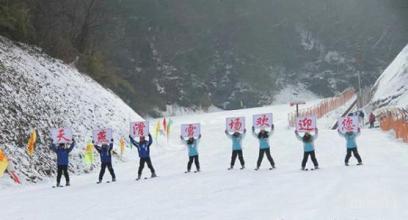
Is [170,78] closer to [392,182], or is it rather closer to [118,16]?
[118,16]

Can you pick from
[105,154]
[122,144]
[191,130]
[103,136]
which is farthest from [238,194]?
[122,144]

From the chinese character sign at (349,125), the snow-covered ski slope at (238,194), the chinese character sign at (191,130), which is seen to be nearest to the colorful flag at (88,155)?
the snow-covered ski slope at (238,194)

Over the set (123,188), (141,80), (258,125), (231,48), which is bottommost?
(123,188)

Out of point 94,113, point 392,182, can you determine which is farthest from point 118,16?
point 392,182

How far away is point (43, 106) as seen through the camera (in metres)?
24.9

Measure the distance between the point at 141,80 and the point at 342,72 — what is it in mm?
31536

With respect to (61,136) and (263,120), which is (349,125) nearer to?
(263,120)

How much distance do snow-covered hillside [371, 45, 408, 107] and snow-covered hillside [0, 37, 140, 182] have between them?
1967cm

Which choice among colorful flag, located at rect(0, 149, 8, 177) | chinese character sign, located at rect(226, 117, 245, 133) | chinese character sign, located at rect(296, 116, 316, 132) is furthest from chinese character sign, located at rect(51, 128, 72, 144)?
chinese character sign, located at rect(296, 116, 316, 132)

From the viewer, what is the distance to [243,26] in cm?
8488

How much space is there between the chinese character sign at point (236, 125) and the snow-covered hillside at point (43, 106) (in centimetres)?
621

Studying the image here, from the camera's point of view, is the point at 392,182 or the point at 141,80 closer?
the point at 392,182

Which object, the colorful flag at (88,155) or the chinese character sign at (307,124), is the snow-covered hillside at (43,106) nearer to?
the colorful flag at (88,155)

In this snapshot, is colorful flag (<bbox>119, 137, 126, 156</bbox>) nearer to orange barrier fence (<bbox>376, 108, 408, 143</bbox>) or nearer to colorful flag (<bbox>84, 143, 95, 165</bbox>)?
colorful flag (<bbox>84, 143, 95, 165</bbox>)
